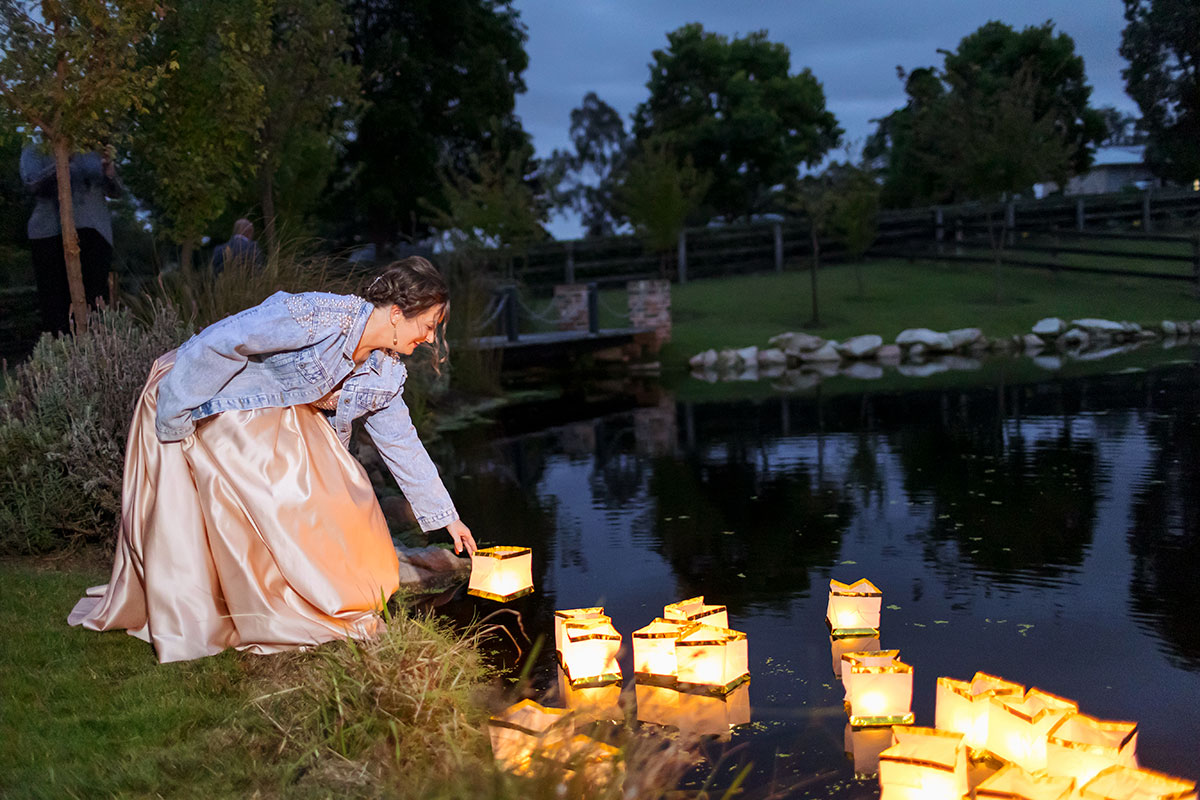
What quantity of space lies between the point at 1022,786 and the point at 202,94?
7.68 metres

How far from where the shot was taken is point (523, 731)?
2768 millimetres

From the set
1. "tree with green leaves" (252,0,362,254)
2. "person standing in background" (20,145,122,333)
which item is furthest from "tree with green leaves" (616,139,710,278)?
"person standing in background" (20,145,122,333)

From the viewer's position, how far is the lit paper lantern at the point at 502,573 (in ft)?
15.5

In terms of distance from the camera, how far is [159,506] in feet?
11.9

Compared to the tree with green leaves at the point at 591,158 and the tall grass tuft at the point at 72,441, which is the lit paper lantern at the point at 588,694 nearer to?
the tall grass tuft at the point at 72,441

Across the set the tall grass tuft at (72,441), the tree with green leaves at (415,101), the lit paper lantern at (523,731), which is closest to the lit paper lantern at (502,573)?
the lit paper lantern at (523,731)

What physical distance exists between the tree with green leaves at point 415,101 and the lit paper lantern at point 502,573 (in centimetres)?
2138

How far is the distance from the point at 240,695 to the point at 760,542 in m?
3.18

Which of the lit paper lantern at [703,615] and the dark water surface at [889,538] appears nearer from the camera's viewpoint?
the dark water surface at [889,538]

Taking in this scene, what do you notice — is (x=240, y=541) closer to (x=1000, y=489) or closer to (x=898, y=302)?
(x=1000, y=489)

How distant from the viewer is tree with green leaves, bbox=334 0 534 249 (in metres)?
25.4

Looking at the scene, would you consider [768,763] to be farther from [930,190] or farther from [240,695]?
[930,190]

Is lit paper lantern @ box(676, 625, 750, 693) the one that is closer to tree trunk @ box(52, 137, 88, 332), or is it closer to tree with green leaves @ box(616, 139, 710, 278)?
tree trunk @ box(52, 137, 88, 332)

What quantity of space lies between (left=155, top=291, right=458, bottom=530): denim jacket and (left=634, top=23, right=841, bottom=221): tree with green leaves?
113ft
